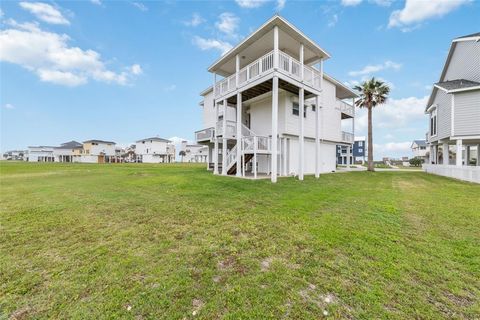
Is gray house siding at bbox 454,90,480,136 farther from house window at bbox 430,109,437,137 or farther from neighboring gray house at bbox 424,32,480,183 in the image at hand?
house window at bbox 430,109,437,137

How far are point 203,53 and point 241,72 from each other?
8.27 m

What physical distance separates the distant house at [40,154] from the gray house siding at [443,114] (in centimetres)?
10140

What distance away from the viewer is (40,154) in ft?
254

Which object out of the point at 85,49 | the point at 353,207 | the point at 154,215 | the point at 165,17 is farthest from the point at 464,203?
the point at 85,49

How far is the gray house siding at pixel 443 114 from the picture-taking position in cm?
1488

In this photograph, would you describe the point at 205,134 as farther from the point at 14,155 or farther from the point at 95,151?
the point at 14,155

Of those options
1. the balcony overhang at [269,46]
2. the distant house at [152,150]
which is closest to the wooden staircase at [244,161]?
the balcony overhang at [269,46]

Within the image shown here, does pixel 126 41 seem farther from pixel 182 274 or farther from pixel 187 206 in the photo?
pixel 182 274

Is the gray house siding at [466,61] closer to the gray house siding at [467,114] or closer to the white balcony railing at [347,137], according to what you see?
the gray house siding at [467,114]

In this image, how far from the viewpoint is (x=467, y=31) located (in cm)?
1780

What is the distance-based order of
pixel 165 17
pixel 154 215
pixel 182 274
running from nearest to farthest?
pixel 182 274, pixel 154 215, pixel 165 17

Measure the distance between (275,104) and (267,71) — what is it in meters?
2.00

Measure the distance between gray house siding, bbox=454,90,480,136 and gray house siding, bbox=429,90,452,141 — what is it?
2.87 ft

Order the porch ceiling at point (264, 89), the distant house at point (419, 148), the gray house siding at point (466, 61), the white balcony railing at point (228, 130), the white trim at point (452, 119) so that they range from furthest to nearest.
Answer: the distant house at point (419, 148), the white balcony railing at point (228, 130), the gray house siding at point (466, 61), the white trim at point (452, 119), the porch ceiling at point (264, 89)
